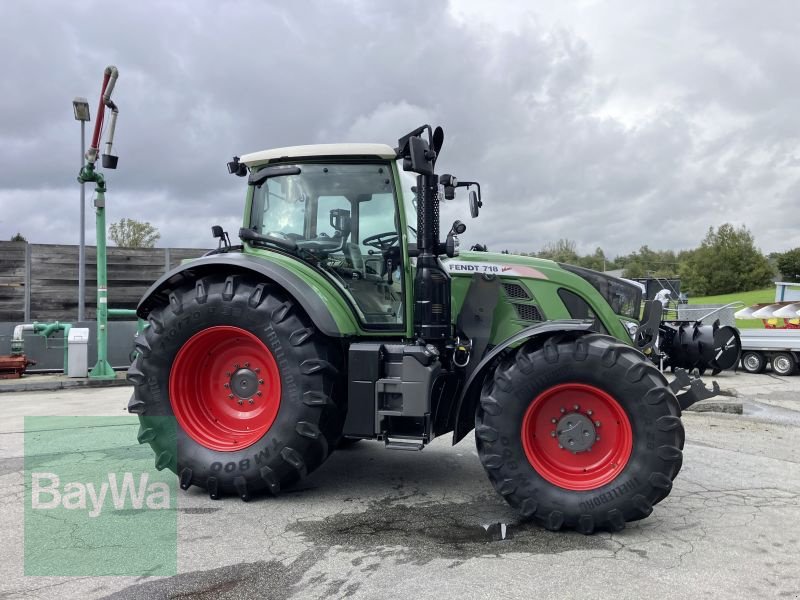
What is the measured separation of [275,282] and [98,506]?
6.35ft

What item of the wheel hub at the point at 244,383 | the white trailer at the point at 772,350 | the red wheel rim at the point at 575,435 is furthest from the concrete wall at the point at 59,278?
the white trailer at the point at 772,350

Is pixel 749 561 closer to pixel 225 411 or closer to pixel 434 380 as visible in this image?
pixel 434 380

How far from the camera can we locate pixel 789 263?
7281 cm

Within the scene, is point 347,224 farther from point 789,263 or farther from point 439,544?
point 789,263

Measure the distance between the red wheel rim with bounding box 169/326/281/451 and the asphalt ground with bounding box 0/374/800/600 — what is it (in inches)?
18.7

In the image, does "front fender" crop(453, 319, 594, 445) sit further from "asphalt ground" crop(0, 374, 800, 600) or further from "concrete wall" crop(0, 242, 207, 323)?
"concrete wall" crop(0, 242, 207, 323)

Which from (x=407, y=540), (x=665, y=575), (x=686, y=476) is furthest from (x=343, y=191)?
(x=686, y=476)

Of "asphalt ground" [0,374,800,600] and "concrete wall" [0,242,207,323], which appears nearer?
"asphalt ground" [0,374,800,600]

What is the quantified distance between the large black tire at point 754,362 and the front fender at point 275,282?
48.8ft

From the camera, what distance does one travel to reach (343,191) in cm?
479

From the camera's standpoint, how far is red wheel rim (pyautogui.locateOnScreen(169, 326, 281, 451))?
460cm

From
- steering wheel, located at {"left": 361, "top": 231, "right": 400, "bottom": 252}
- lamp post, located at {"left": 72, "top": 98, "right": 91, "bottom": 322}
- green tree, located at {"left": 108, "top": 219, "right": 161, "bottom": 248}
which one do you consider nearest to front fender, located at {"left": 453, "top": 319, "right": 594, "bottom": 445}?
steering wheel, located at {"left": 361, "top": 231, "right": 400, "bottom": 252}

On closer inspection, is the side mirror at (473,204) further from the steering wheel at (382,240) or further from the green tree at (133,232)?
the green tree at (133,232)

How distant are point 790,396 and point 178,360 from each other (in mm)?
11516
